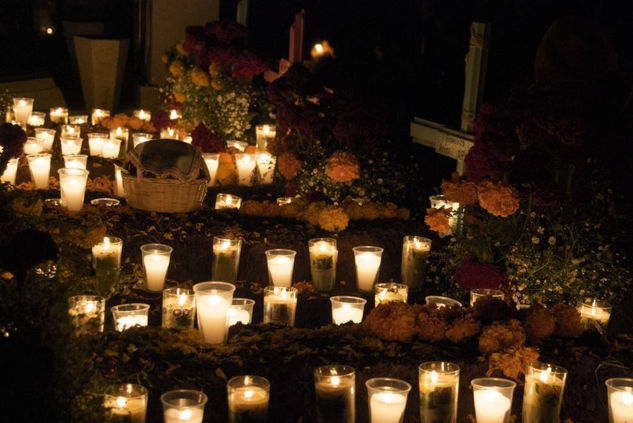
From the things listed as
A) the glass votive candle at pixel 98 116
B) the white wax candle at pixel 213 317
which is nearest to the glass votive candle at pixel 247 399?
the white wax candle at pixel 213 317

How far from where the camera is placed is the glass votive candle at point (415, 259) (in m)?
6.57

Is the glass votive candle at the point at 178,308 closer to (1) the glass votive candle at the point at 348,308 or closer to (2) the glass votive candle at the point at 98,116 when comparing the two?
(1) the glass votive candle at the point at 348,308

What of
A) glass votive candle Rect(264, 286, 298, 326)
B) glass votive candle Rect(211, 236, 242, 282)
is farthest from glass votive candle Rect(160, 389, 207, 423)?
glass votive candle Rect(211, 236, 242, 282)

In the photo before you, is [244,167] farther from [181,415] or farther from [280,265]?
[181,415]

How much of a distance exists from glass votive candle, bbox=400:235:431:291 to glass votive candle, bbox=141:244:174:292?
1543 mm

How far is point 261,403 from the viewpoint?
4.16 metres

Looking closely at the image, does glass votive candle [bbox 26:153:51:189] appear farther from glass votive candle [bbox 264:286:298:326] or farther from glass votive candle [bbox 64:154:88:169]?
glass votive candle [bbox 264:286:298:326]

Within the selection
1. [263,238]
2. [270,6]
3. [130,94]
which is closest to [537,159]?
[263,238]

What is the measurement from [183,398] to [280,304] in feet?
4.70

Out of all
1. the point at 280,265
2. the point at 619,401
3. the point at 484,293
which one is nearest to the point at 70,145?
the point at 280,265

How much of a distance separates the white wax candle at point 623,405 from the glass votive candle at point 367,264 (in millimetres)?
2269

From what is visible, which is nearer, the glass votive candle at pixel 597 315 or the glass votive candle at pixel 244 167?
the glass votive candle at pixel 597 315

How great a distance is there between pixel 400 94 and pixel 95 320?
7.68 meters

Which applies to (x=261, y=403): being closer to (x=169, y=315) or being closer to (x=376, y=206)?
(x=169, y=315)
